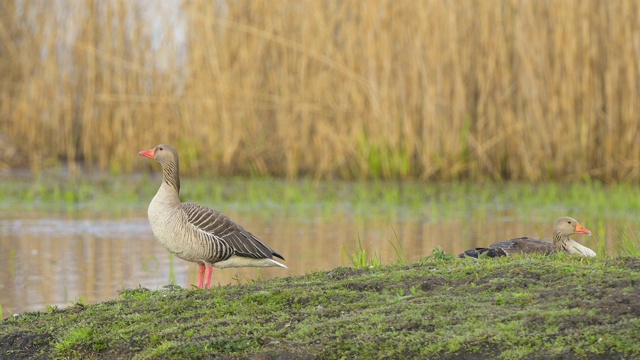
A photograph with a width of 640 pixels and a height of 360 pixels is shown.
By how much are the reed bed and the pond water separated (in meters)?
2.53

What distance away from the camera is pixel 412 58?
14766 millimetres

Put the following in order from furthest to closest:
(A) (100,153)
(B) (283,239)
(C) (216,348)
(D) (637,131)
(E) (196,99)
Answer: (A) (100,153) < (E) (196,99) < (D) (637,131) < (B) (283,239) < (C) (216,348)

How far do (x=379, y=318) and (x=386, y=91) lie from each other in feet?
31.7

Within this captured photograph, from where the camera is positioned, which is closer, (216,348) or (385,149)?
(216,348)

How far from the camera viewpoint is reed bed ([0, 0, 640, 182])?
570 inches

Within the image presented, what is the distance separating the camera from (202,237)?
24.6 feet

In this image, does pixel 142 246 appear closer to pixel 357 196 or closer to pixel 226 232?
pixel 226 232

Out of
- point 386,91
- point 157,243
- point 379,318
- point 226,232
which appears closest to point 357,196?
point 386,91

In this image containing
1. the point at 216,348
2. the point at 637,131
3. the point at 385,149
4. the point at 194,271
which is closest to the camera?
the point at 216,348

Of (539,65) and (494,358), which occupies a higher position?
(539,65)

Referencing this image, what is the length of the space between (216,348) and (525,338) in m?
1.46

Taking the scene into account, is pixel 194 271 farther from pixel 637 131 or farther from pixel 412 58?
pixel 637 131

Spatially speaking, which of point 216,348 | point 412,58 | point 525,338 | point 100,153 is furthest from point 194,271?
point 100,153

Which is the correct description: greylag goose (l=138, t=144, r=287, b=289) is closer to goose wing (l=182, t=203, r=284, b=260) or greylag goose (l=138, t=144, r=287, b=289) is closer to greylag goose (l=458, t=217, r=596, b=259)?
goose wing (l=182, t=203, r=284, b=260)
